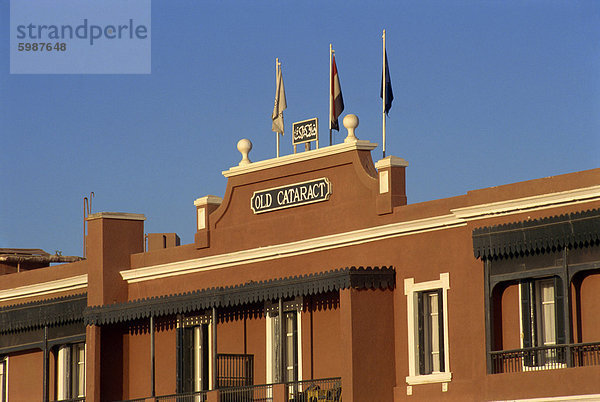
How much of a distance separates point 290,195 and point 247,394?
184 inches

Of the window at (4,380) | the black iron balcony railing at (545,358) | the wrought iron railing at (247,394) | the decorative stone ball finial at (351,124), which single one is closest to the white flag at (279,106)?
the decorative stone ball finial at (351,124)

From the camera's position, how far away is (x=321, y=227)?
99.7 ft

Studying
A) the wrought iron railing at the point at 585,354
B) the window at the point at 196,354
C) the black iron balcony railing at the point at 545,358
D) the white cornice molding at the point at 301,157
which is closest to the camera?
the wrought iron railing at the point at 585,354

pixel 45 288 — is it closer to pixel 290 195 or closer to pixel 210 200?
pixel 210 200

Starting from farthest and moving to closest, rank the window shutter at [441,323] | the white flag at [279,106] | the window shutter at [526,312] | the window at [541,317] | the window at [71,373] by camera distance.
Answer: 1. the window at [71,373]
2. the white flag at [279,106]
3. the window shutter at [441,323]
4. the window shutter at [526,312]
5. the window at [541,317]

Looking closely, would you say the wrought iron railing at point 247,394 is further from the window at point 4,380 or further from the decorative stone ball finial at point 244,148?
the window at point 4,380

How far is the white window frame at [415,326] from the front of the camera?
1084 inches

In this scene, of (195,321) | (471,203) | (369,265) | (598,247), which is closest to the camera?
(598,247)

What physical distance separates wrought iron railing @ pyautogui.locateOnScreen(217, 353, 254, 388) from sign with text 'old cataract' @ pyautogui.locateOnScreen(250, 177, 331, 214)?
11.4ft

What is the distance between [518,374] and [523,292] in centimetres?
170

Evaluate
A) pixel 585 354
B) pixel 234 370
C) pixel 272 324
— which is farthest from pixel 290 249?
pixel 585 354

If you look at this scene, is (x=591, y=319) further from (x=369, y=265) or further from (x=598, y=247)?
(x=369, y=265)

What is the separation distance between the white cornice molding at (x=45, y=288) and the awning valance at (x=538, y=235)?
43.4 ft

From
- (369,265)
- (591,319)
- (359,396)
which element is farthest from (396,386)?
(591,319)
